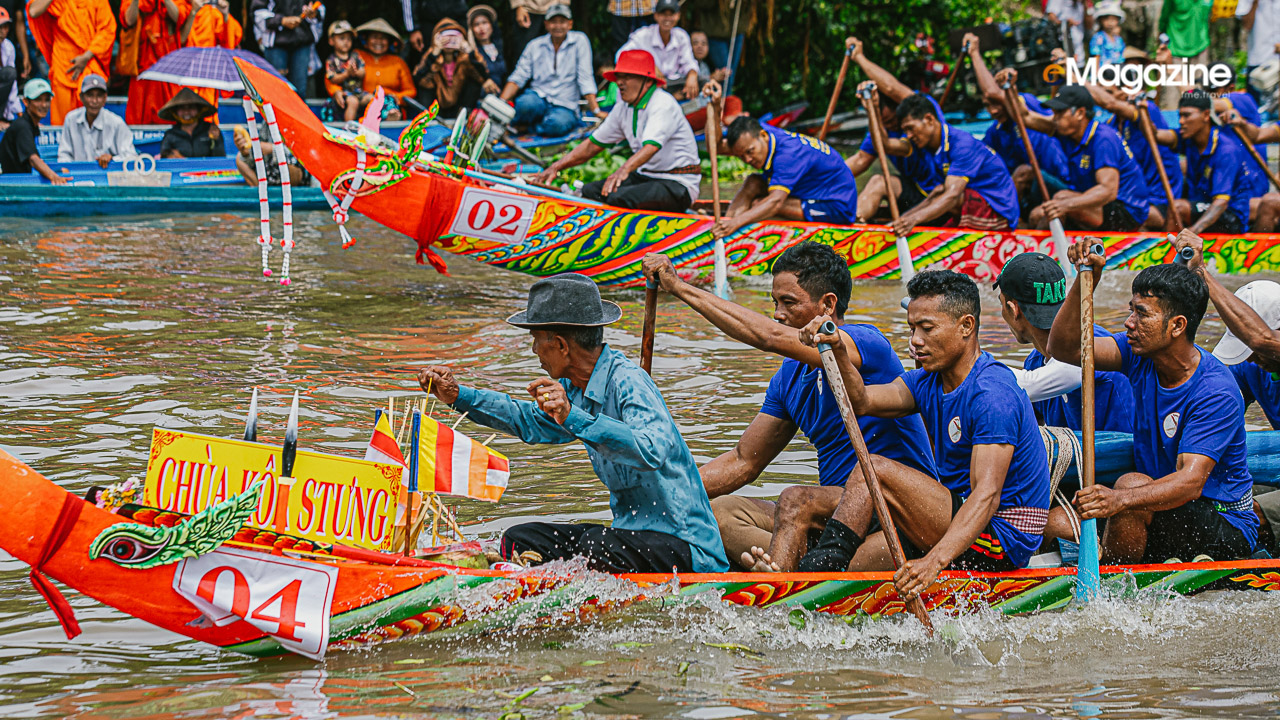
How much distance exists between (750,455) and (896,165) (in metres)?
6.55

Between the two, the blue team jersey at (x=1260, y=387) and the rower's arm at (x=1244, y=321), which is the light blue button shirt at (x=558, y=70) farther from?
the rower's arm at (x=1244, y=321)

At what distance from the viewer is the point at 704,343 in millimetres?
8039

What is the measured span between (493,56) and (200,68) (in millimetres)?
3544

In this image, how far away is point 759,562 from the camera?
411cm

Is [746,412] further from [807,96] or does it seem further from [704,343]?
[807,96]

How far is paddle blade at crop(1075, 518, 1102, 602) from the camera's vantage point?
401 cm

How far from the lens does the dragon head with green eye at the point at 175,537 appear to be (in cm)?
346

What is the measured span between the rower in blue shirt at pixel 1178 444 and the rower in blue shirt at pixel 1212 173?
19.8 ft

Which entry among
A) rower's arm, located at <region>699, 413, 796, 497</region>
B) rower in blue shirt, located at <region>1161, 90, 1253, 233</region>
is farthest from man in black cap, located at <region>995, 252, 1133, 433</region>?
rower in blue shirt, located at <region>1161, 90, 1253, 233</region>

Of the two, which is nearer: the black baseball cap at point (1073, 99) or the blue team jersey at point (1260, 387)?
the blue team jersey at point (1260, 387)

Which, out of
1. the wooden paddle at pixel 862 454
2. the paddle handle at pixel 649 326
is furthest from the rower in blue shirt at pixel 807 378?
Result: the wooden paddle at pixel 862 454

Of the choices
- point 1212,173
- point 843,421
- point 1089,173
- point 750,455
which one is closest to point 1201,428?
point 843,421

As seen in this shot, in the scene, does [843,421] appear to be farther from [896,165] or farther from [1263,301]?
[896,165]

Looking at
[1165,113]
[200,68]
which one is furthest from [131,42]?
[1165,113]
